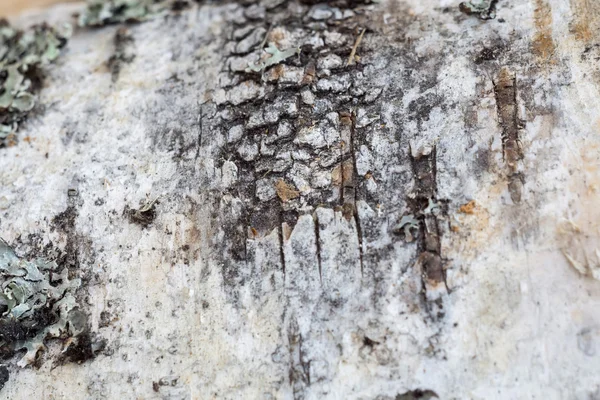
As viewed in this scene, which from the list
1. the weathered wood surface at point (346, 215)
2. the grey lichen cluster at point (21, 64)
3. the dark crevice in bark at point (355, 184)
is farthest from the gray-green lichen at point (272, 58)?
the grey lichen cluster at point (21, 64)

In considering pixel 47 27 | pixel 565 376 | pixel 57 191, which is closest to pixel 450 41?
pixel 565 376

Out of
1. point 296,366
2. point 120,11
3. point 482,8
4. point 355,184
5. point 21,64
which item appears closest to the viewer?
point 296,366

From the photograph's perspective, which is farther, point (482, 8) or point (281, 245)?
point (482, 8)

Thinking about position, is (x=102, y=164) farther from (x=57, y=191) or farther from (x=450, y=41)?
(x=450, y=41)

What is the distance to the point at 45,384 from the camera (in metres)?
1.29

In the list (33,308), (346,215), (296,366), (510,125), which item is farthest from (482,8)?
(33,308)

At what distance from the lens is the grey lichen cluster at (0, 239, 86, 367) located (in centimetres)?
130

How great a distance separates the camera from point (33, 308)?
131cm

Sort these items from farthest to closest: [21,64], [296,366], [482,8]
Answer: [21,64] < [482,8] < [296,366]

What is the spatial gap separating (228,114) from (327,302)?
0.59 m

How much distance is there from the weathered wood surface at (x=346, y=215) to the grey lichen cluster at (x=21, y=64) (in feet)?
0.42

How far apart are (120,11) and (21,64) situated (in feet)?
1.21

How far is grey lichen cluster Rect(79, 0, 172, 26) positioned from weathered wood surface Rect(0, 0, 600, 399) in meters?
0.37

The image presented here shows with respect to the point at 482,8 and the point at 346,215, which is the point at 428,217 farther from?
the point at 482,8
